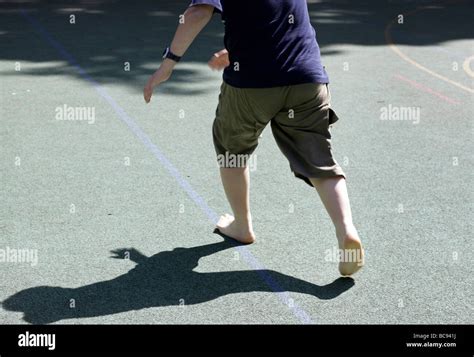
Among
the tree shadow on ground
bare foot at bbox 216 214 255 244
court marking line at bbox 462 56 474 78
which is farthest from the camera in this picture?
court marking line at bbox 462 56 474 78

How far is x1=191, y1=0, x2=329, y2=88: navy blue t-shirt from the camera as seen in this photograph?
183 inches

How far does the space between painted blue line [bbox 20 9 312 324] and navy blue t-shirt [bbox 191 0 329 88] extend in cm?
110

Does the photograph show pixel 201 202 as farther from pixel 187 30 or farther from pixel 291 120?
pixel 187 30

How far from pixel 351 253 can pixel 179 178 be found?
2.23m

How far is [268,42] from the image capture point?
4.68 m

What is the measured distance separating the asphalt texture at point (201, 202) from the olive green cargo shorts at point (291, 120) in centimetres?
68

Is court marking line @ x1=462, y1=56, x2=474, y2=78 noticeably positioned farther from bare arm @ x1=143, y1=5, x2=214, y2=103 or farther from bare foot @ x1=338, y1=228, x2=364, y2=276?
bare arm @ x1=143, y1=5, x2=214, y2=103

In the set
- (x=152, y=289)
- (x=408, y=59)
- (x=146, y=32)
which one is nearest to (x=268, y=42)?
(x=152, y=289)

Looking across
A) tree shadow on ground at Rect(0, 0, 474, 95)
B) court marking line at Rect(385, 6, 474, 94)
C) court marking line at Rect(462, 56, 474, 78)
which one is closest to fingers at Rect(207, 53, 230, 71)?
tree shadow on ground at Rect(0, 0, 474, 95)

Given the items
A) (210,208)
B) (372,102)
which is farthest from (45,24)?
(210,208)

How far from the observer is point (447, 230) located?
579 centimetres

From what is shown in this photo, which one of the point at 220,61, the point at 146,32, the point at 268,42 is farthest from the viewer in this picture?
the point at 146,32

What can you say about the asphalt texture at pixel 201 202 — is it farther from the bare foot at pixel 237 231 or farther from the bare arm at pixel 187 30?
the bare arm at pixel 187 30

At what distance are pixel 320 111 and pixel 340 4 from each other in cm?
1196
